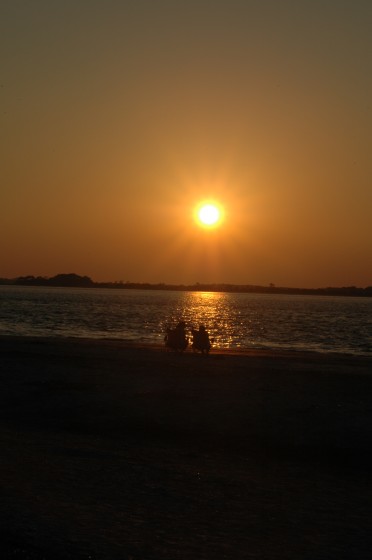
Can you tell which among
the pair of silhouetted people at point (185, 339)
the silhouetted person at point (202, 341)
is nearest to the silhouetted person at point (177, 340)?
the pair of silhouetted people at point (185, 339)

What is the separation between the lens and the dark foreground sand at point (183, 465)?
7.88 metres

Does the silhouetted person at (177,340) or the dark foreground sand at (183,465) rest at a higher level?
the silhouetted person at (177,340)

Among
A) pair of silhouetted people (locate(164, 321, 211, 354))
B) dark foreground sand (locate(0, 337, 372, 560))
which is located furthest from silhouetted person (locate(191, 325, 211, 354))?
dark foreground sand (locate(0, 337, 372, 560))

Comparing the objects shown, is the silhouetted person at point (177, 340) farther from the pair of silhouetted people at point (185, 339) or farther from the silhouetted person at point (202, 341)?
the silhouetted person at point (202, 341)

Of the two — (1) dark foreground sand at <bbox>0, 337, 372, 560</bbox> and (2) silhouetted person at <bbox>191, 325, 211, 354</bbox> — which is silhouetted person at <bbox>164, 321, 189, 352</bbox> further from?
(1) dark foreground sand at <bbox>0, 337, 372, 560</bbox>

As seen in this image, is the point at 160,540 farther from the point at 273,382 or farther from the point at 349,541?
the point at 273,382

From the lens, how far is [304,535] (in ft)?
27.1

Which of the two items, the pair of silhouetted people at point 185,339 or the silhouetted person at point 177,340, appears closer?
the pair of silhouetted people at point 185,339

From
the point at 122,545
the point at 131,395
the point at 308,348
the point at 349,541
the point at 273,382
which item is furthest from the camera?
the point at 308,348

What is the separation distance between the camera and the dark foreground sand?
788 cm

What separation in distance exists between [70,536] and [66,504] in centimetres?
115

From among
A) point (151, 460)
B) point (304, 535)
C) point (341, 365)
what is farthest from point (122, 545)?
point (341, 365)

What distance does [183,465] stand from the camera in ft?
37.4

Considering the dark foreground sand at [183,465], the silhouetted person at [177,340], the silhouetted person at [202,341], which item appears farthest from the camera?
the silhouetted person at [177,340]
